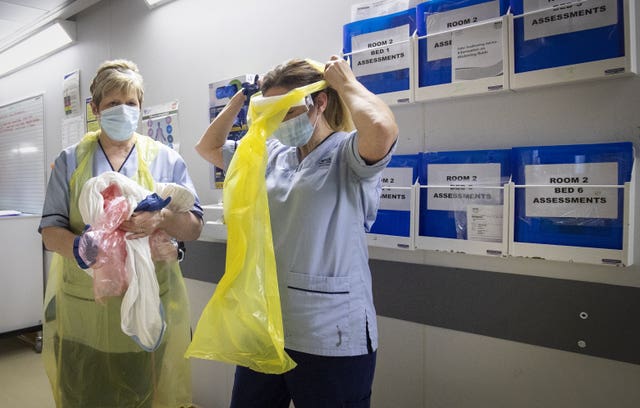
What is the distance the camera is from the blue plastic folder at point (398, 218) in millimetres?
1563

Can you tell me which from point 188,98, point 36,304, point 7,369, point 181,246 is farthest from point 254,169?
point 36,304

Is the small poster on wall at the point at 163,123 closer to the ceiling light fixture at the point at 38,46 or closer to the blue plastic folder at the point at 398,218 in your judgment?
the ceiling light fixture at the point at 38,46

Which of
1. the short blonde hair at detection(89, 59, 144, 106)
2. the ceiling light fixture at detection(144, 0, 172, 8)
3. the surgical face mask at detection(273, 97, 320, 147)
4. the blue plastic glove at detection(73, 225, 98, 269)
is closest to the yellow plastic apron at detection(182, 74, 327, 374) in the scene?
the surgical face mask at detection(273, 97, 320, 147)

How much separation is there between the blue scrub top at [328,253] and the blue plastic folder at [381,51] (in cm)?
49

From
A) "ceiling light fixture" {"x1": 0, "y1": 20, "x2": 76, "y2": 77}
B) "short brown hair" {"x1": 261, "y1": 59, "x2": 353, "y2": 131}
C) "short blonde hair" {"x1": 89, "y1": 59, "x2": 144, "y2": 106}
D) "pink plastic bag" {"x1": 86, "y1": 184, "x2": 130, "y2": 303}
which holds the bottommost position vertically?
"pink plastic bag" {"x1": 86, "y1": 184, "x2": 130, "y2": 303}

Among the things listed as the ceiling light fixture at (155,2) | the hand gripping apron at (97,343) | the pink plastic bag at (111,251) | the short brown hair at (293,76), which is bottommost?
the hand gripping apron at (97,343)

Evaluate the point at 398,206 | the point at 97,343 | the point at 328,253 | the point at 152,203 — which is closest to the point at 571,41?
the point at 398,206

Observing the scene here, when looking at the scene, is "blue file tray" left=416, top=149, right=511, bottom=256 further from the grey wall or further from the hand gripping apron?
the hand gripping apron

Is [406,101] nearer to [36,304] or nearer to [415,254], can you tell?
[415,254]

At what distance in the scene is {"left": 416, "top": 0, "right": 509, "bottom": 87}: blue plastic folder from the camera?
137cm

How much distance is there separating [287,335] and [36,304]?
10.7ft

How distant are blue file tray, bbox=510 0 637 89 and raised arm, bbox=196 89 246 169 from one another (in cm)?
84

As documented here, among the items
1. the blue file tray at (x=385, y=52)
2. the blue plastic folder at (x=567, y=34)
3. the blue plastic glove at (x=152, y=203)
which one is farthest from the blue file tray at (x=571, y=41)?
the blue plastic glove at (x=152, y=203)

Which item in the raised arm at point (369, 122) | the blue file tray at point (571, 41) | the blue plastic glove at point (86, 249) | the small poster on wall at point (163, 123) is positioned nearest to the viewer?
the raised arm at point (369, 122)
